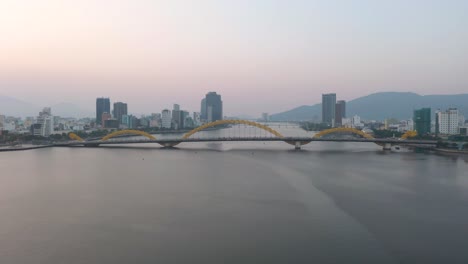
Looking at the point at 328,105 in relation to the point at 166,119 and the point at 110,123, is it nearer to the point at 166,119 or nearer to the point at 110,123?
the point at 166,119

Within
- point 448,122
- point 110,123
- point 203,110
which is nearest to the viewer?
point 448,122

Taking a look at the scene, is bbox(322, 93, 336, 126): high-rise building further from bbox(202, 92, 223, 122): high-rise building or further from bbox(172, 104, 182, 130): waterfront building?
bbox(172, 104, 182, 130): waterfront building

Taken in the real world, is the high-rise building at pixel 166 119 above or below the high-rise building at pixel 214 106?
below

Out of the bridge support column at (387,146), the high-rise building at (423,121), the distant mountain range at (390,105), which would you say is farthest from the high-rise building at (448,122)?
the distant mountain range at (390,105)

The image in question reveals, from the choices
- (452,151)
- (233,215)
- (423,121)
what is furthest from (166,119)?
(233,215)

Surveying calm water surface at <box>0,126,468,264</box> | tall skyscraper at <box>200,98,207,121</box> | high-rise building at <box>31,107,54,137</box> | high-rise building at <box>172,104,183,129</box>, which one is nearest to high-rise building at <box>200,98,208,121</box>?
tall skyscraper at <box>200,98,207,121</box>

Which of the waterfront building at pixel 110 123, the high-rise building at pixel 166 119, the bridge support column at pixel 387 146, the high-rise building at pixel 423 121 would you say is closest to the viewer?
the bridge support column at pixel 387 146

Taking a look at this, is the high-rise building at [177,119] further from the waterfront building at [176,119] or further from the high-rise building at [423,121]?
the high-rise building at [423,121]
